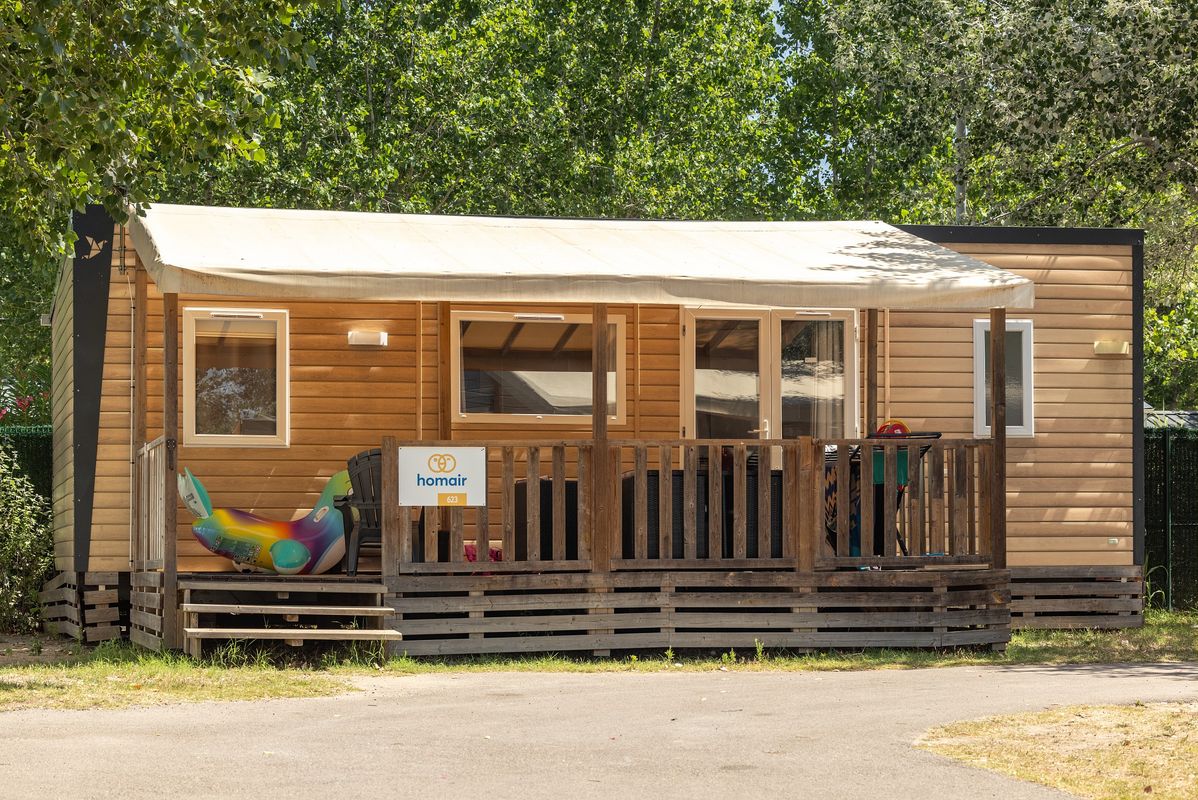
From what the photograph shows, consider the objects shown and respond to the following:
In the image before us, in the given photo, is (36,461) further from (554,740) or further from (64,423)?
(554,740)

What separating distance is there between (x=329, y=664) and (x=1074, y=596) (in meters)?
6.30

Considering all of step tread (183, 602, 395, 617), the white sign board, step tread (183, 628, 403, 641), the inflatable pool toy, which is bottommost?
step tread (183, 628, 403, 641)

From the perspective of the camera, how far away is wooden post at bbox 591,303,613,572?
10.9m

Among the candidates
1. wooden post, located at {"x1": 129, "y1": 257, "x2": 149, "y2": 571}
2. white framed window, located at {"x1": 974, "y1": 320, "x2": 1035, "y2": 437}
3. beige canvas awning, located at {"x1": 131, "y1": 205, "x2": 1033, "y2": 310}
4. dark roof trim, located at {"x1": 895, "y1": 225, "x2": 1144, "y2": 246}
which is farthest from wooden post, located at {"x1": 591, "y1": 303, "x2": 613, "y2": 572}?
white framed window, located at {"x1": 974, "y1": 320, "x2": 1035, "y2": 437}

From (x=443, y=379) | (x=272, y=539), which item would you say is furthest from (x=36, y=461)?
(x=272, y=539)

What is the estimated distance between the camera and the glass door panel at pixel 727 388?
13.2m

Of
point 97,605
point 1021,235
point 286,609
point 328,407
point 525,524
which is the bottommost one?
point 97,605

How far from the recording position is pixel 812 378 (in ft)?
43.3

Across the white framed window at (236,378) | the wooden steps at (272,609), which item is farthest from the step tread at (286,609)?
the white framed window at (236,378)

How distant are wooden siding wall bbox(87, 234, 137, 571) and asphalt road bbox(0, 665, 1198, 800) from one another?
322cm

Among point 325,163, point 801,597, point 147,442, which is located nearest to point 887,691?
point 801,597

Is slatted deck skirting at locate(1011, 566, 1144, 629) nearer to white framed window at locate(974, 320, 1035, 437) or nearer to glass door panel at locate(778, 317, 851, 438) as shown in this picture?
white framed window at locate(974, 320, 1035, 437)

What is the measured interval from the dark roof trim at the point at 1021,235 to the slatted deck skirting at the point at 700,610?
3028 mm

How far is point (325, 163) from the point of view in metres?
24.7
